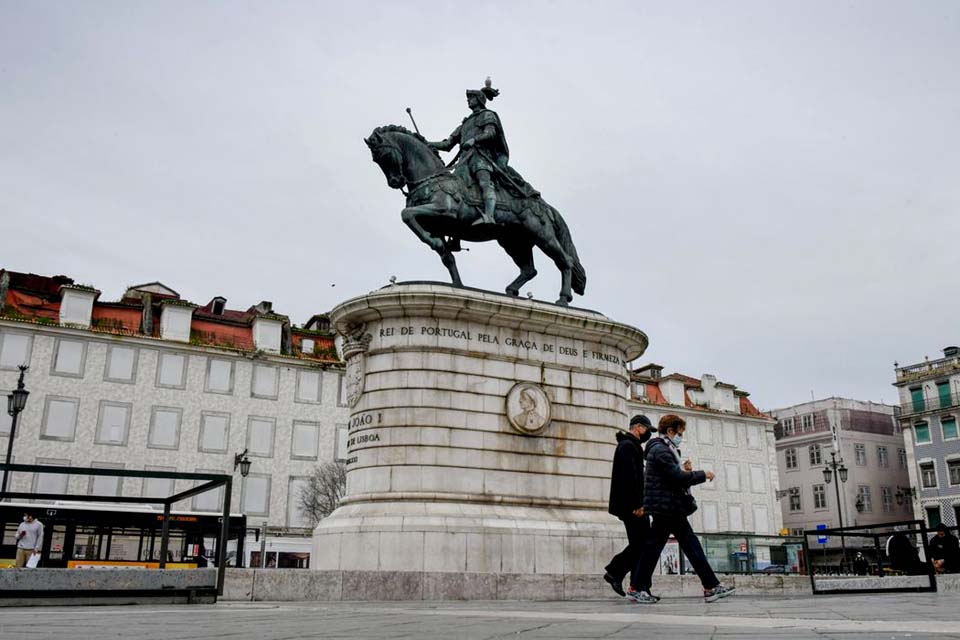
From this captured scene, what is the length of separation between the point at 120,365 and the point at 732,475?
41153mm

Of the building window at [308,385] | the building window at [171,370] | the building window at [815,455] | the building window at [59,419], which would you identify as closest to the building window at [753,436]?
the building window at [815,455]

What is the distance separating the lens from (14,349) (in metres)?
41.0

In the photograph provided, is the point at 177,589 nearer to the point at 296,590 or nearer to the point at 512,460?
the point at 296,590

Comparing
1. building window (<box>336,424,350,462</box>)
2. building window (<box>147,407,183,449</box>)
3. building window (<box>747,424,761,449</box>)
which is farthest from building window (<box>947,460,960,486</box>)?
building window (<box>147,407,183,449</box>)

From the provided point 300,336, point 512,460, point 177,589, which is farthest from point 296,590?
point 300,336

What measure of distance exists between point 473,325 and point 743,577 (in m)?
6.95

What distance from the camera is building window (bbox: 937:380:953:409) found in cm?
5723

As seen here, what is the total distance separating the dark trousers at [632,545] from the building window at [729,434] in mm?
53623

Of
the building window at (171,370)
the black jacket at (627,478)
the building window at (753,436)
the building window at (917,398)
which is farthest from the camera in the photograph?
the building window at (753,436)

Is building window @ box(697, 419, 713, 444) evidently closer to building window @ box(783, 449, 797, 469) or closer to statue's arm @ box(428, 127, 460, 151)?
building window @ box(783, 449, 797, 469)

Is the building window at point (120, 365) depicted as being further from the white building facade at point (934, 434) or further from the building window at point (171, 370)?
the white building facade at point (934, 434)

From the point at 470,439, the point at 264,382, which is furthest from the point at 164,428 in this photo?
the point at 470,439

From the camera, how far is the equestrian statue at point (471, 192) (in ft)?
54.4

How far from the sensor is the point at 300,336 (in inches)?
1971
